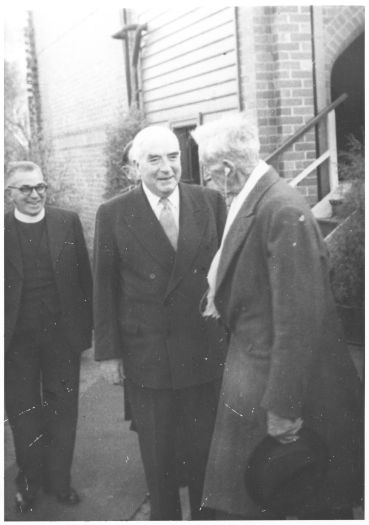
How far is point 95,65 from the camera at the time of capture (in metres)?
9.31

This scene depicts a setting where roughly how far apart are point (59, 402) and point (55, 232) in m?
0.96

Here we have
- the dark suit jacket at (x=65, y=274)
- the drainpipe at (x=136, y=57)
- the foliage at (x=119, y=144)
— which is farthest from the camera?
the foliage at (x=119, y=144)

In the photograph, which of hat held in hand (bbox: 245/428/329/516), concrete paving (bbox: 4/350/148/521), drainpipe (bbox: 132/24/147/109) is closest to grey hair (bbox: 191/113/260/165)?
hat held in hand (bbox: 245/428/329/516)

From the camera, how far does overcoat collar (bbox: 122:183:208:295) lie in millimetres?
2758

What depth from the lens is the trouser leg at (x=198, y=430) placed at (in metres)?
2.85

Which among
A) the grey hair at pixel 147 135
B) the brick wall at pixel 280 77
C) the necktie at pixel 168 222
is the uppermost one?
the brick wall at pixel 280 77

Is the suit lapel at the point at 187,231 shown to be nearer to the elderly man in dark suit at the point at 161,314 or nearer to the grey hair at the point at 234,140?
the elderly man in dark suit at the point at 161,314

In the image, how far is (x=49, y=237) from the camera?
3225 mm

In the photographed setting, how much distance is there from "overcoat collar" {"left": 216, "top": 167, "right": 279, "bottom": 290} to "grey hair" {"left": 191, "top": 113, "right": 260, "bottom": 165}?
109 millimetres

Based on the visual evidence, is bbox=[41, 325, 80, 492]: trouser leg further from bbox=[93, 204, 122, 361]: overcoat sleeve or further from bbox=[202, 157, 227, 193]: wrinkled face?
bbox=[202, 157, 227, 193]: wrinkled face

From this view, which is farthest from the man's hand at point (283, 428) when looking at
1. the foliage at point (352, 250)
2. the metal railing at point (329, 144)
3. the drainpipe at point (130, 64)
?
the drainpipe at point (130, 64)

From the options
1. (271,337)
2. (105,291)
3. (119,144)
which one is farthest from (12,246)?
(119,144)

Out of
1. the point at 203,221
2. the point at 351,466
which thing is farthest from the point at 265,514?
the point at 203,221

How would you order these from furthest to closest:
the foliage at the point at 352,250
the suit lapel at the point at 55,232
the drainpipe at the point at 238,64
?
the drainpipe at the point at 238,64
the foliage at the point at 352,250
the suit lapel at the point at 55,232
